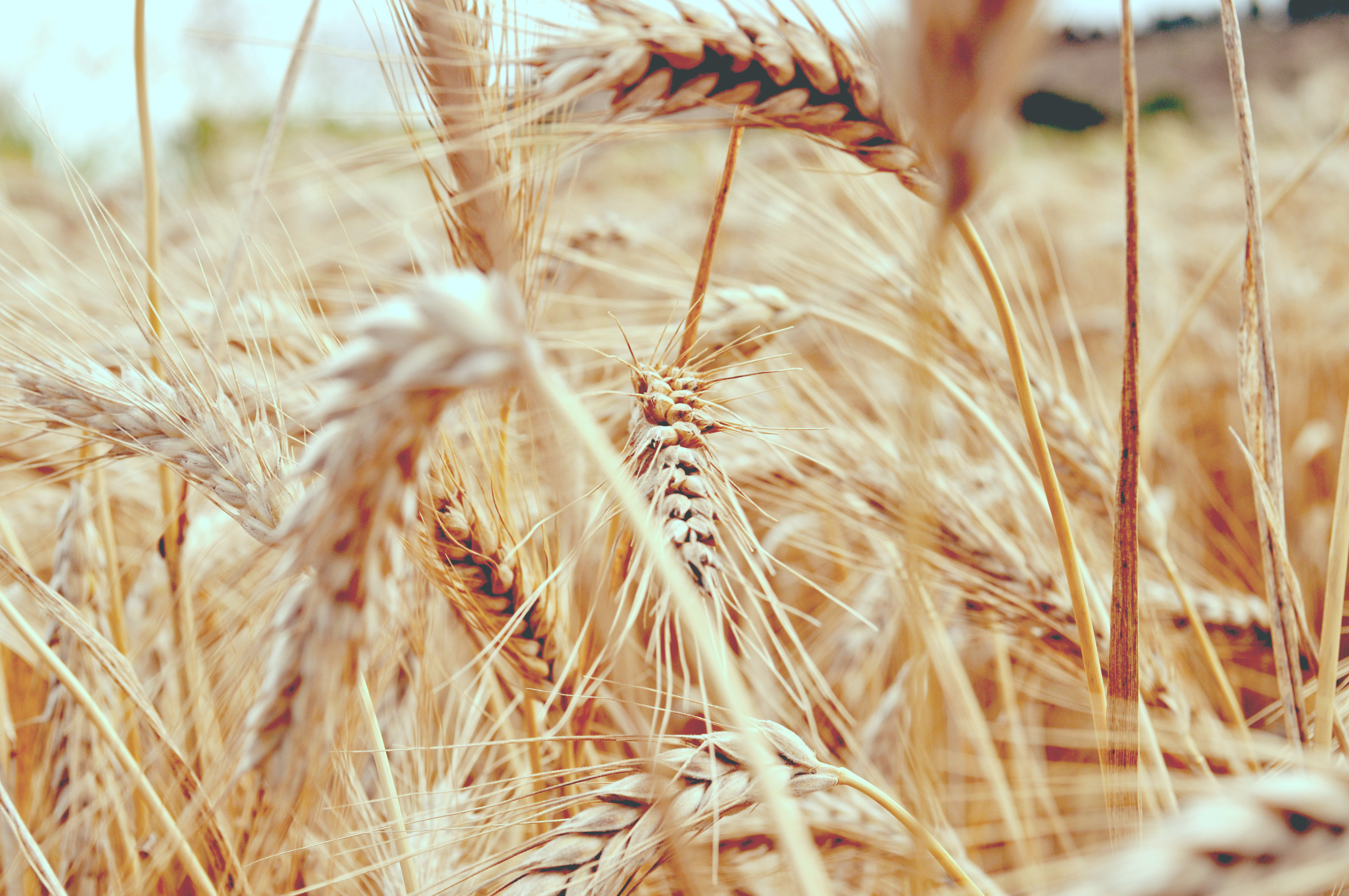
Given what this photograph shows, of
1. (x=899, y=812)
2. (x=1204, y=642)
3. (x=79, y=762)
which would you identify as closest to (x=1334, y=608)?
(x=1204, y=642)

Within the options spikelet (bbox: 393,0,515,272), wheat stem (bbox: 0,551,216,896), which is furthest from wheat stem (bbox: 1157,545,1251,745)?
wheat stem (bbox: 0,551,216,896)

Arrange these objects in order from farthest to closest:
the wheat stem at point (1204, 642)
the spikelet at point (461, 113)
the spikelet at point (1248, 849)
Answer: the wheat stem at point (1204, 642), the spikelet at point (461, 113), the spikelet at point (1248, 849)

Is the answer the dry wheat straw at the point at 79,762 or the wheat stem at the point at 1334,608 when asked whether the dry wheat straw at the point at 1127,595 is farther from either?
the dry wheat straw at the point at 79,762

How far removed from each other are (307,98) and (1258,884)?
Answer: 4458 mm

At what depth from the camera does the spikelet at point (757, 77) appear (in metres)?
0.38

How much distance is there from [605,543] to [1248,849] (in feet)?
1.18

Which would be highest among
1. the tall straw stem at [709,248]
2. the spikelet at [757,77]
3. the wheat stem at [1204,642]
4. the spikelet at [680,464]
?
the spikelet at [757,77]

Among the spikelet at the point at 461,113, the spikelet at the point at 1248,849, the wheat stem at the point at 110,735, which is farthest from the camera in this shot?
the wheat stem at the point at 110,735

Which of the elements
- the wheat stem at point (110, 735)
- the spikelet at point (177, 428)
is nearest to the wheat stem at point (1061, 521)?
the spikelet at point (177, 428)

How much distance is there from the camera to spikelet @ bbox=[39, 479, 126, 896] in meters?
0.58

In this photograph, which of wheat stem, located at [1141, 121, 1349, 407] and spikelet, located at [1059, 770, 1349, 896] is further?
wheat stem, located at [1141, 121, 1349, 407]

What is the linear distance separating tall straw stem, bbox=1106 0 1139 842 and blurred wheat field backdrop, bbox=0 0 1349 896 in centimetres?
1

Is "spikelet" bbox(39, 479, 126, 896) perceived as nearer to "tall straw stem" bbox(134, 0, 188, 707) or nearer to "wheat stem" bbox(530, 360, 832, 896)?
"tall straw stem" bbox(134, 0, 188, 707)

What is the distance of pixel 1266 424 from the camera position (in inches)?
21.5
